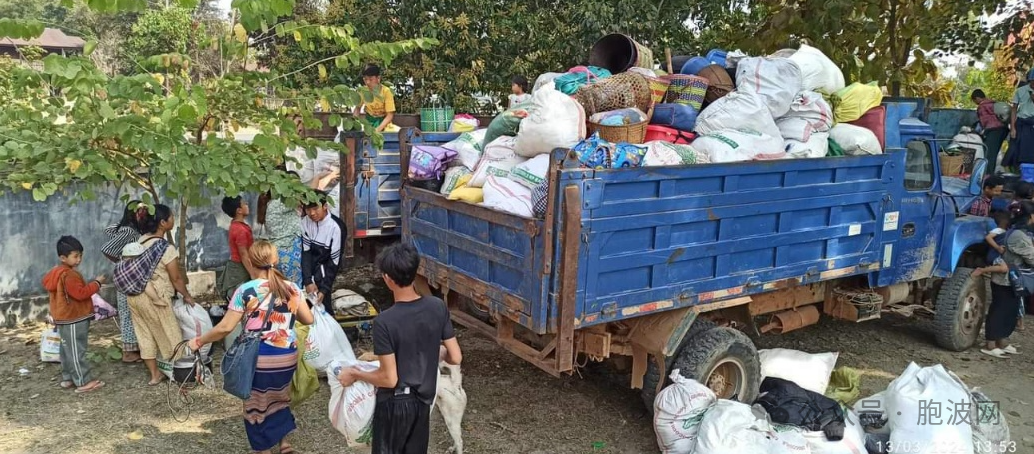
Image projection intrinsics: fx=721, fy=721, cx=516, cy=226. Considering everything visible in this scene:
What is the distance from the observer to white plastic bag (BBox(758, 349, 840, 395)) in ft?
14.7

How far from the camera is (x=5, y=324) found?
224 inches

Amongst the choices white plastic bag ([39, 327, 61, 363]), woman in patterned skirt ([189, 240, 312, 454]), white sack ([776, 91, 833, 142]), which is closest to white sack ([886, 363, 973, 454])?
white sack ([776, 91, 833, 142])

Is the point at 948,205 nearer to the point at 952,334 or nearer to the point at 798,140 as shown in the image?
the point at 952,334

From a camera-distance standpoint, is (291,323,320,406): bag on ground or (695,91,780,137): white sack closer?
(291,323,320,406): bag on ground

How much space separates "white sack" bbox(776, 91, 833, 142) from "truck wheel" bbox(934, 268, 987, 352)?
1.96 meters

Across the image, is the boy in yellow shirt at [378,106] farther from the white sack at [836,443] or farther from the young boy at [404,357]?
the white sack at [836,443]

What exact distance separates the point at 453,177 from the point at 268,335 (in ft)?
5.06

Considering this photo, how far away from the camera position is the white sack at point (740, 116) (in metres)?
4.49

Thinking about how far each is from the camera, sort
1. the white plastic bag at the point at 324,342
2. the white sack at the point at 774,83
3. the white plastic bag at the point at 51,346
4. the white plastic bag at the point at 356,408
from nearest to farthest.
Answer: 1. the white plastic bag at the point at 356,408
2. the white plastic bag at the point at 324,342
3. the white sack at the point at 774,83
4. the white plastic bag at the point at 51,346

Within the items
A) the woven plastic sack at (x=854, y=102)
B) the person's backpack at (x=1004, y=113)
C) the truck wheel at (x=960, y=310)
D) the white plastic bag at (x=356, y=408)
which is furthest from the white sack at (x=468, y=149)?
the person's backpack at (x=1004, y=113)

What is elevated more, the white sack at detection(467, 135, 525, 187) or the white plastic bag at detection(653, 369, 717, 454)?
the white sack at detection(467, 135, 525, 187)

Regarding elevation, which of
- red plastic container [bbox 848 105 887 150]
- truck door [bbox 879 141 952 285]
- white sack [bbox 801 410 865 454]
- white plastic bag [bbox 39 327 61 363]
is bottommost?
white plastic bag [bbox 39 327 61 363]

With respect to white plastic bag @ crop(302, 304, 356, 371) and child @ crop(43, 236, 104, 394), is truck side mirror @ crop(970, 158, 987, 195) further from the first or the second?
child @ crop(43, 236, 104, 394)

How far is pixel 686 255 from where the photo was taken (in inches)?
152
